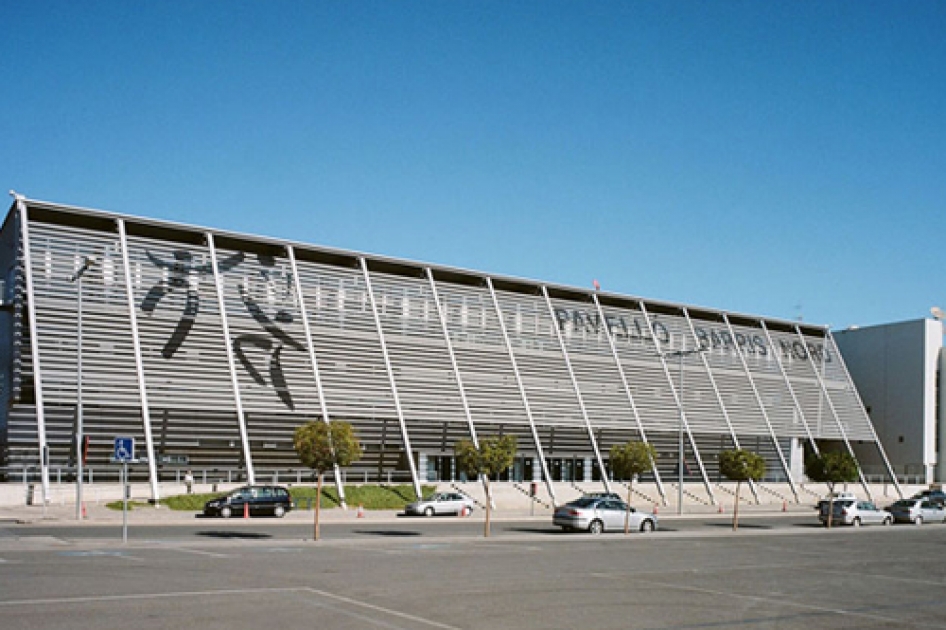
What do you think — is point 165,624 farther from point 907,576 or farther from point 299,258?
point 299,258

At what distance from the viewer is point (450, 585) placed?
1900 cm

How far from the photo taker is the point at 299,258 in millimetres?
57562

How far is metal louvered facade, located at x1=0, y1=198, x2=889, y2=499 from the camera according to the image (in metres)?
47.0

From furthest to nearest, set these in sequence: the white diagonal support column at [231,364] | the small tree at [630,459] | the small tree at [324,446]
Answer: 1. the small tree at [630,459]
2. the white diagonal support column at [231,364]
3. the small tree at [324,446]

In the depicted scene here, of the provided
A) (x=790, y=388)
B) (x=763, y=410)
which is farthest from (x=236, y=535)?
(x=790, y=388)

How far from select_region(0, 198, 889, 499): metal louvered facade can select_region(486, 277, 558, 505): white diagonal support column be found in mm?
185

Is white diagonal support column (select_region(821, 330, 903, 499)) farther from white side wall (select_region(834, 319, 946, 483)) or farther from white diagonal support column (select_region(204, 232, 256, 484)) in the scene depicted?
white diagonal support column (select_region(204, 232, 256, 484))

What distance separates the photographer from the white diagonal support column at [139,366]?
44062 mm

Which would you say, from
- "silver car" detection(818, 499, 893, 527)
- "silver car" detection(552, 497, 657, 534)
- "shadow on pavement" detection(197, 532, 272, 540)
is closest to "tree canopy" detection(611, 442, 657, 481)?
"silver car" detection(818, 499, 893, 527)

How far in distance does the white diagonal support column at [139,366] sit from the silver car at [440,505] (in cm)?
1165

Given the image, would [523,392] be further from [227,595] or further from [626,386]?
[227,595]

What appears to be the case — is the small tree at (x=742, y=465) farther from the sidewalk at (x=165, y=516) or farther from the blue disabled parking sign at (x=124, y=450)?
the blue disabled parking sign at (x=124, y=450)

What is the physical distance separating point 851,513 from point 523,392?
20.3m

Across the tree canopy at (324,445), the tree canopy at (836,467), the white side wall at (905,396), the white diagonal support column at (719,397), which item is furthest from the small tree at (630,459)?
the white side wall at (905,396)
